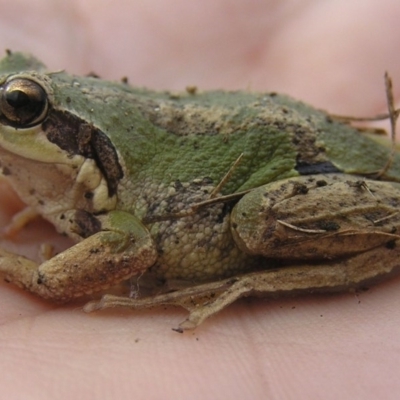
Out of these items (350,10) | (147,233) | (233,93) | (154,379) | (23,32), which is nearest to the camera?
(154,379)

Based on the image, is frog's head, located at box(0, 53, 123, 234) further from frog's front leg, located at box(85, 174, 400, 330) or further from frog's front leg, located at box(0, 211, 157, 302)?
frog's front leg, located at box(85, 174, 400, 330)

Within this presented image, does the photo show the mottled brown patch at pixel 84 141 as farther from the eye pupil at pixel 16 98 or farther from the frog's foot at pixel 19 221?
the frog's foot at pixel 19 221

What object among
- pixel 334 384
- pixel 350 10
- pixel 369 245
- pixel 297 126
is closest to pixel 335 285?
pixel 369 245

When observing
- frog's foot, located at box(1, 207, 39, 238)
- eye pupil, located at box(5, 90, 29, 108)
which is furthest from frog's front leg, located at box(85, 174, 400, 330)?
eye pupil, located at box(5, 90, 29, 108)

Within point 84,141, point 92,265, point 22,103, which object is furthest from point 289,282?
point 22,103

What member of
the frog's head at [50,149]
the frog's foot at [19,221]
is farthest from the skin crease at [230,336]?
the frog's head at [50,149]

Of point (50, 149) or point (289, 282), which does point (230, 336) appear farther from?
point (50, 149)

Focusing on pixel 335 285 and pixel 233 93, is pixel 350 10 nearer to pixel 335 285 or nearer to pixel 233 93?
pixel 233 93
